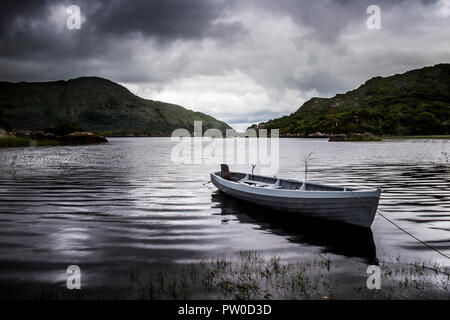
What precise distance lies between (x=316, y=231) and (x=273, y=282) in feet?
20.5

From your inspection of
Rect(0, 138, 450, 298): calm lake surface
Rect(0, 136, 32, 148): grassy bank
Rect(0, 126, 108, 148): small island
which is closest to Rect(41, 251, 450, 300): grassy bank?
Rect(0, 138, 450, 298): calm lake surface

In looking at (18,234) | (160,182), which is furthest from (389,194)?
(18,234)

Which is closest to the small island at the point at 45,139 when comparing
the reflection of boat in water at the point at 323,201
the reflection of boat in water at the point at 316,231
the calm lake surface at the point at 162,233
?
the calm lake surface at the point at 162,233

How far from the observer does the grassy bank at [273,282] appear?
881 cm

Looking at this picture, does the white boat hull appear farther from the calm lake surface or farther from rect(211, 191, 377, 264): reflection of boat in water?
the calm lake surface

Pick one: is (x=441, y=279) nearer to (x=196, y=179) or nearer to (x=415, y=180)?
(x=415, y=180)

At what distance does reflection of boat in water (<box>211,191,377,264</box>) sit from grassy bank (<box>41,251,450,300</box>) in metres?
1.54

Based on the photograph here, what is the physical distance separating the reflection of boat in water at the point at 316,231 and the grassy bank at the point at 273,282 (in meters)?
1.54

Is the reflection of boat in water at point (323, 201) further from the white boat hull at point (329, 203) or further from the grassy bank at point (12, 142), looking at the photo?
the grassy bank at point (12, 142)

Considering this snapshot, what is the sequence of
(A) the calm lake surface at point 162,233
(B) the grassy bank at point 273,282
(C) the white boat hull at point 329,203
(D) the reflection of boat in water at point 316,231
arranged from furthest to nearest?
(C) the white boat hull at point 329,203, (D) the reflection of boat in water at point 316,231, (A) the calm lake surface at point 162,233, (B) the grassy bank at point 273,282
